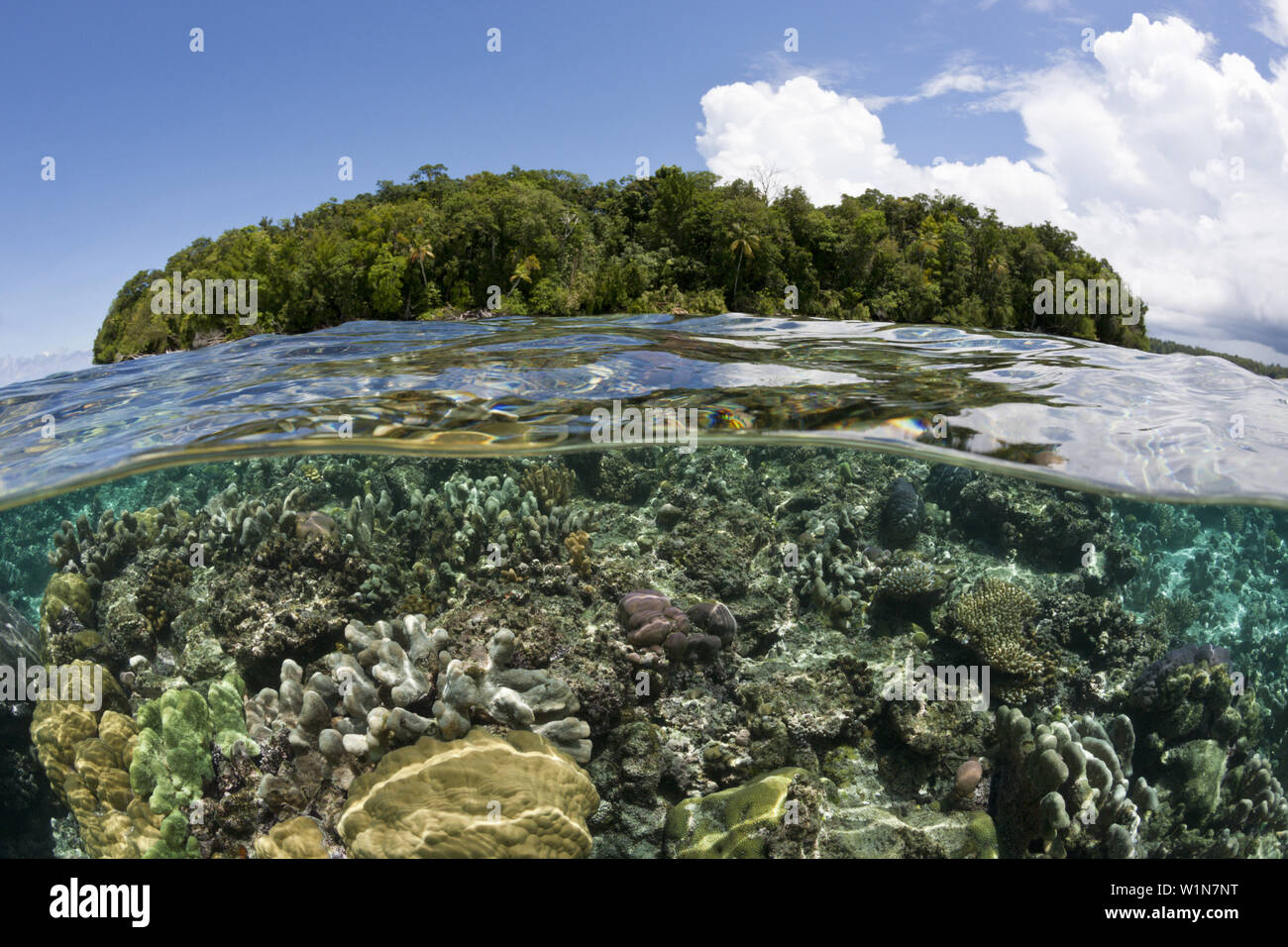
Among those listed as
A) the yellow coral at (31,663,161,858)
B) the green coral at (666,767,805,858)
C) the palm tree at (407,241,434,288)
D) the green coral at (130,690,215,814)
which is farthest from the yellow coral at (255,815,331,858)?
the palm tree at (407,241,434,288)

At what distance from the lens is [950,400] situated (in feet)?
31.4

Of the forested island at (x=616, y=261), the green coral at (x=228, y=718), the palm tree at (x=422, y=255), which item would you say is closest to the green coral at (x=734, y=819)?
the green coral at (x=228, y=718)

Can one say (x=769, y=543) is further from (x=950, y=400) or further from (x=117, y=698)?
(x=117, y=698)

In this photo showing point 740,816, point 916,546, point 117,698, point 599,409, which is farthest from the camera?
point 916,546

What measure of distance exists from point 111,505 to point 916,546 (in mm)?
12644

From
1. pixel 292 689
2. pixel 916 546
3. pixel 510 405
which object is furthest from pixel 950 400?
pixel 292 689

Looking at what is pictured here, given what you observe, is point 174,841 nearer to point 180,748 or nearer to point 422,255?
point 180,748

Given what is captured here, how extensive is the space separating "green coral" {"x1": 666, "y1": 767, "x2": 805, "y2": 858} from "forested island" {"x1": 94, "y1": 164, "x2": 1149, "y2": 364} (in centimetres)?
3252

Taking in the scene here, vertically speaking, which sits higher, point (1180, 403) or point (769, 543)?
point (1180, 403)

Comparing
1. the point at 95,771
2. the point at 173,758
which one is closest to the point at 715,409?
the point at 173,758

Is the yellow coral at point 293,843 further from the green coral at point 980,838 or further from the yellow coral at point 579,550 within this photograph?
the green coral at point 980,838

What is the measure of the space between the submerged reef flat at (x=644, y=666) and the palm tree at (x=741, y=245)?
33.9 meters

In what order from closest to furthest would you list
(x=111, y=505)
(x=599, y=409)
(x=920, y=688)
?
1. (x=920, y=688)
2. (x=599, y=409)
3. (x=111, y=505)

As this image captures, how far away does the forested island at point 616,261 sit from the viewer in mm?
38906
